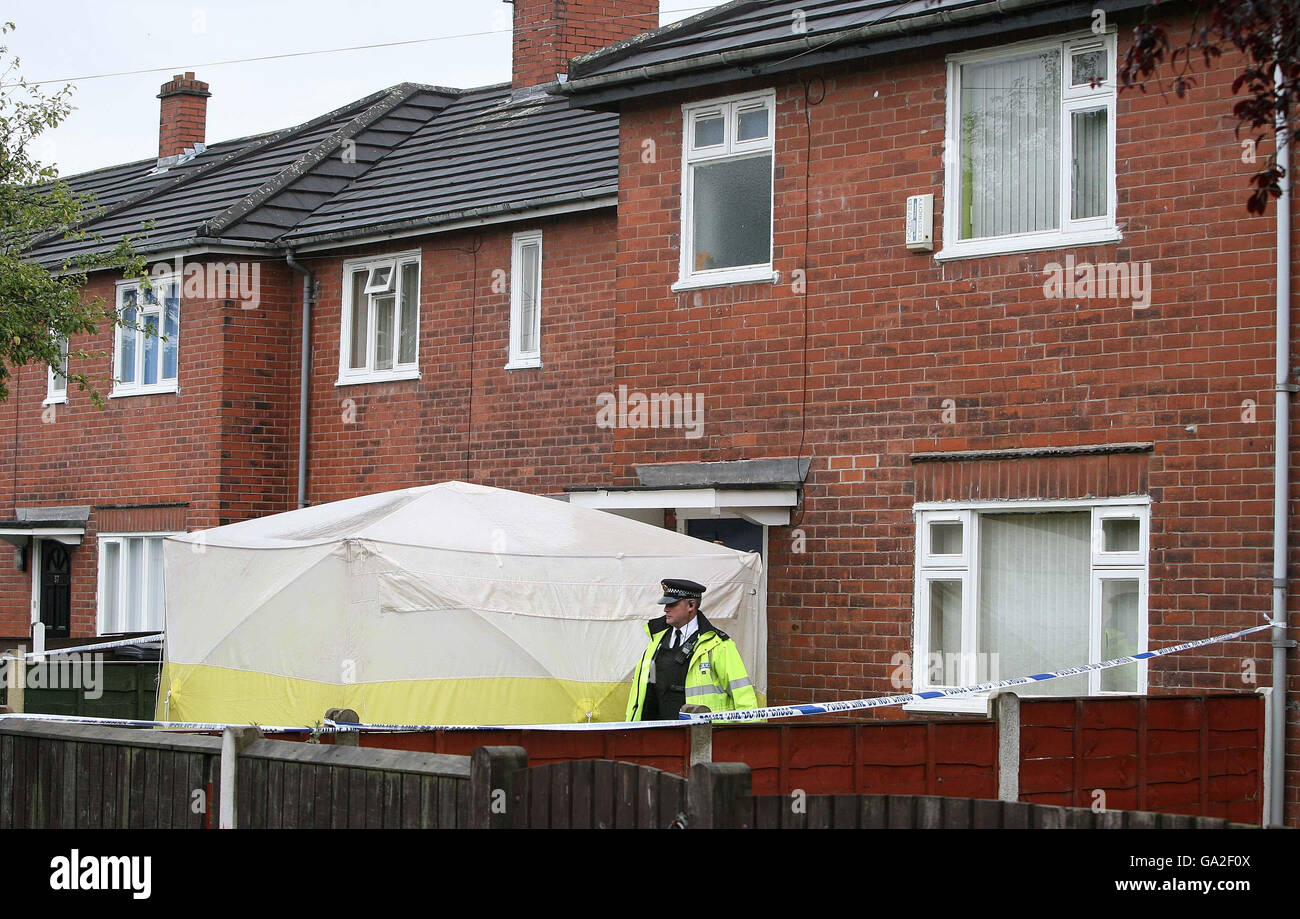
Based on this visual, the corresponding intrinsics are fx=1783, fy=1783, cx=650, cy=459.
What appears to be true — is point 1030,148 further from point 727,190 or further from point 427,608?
point 427,608

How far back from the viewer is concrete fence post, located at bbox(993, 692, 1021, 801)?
9.45 metres

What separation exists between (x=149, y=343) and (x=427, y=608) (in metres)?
12.1

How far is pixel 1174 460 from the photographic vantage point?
1164 cm

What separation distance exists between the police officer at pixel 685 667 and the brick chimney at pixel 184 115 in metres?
20.1

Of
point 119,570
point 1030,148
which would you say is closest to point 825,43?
point 1030,148

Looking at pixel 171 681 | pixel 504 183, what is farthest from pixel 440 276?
pixel 171 681

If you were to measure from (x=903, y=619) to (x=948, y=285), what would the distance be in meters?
2.45

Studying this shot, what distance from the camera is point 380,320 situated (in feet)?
68.1

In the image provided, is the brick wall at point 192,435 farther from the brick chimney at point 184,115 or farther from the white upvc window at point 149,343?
the brick chimney at point 184,115

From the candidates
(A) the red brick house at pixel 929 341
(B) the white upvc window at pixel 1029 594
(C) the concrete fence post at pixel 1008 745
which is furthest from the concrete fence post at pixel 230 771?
(B) the white upvc window at pixel 1029 594

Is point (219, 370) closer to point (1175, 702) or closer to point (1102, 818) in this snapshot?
point (1175, 702)

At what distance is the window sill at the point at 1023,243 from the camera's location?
1218 cm

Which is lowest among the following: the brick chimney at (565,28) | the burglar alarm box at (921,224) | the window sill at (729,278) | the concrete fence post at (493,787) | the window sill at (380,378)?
the concrete fence post at (493,787)
